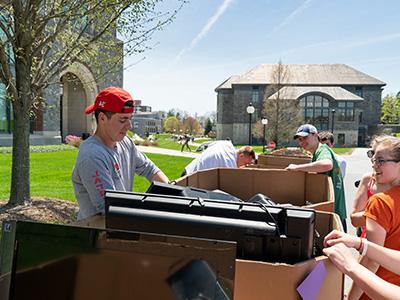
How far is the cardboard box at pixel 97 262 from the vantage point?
3.77ft

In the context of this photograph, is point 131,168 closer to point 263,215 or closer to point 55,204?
point 263,215

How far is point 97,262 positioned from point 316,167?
3231 millimetres

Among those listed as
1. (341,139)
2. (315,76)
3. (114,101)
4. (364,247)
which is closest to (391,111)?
(315,76)

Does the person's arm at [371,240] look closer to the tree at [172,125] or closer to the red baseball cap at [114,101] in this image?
the red baseball cap at [114,101]

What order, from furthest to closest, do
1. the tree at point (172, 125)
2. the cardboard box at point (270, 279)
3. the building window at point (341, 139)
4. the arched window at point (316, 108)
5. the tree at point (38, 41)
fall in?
the tree at point (172, 125) < the arched window at point (316, 108) < the building window at point (341, 139) < the tree at point (38, 41) < the cardboard box at point (270, 279)

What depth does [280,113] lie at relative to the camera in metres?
50.2

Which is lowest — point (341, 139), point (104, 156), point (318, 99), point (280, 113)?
point (341, 139)

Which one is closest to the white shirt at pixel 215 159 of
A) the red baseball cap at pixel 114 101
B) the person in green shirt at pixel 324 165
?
the person in green shirt at pixel 324 165

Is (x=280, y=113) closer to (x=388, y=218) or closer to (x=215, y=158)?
(x=215, y=158)

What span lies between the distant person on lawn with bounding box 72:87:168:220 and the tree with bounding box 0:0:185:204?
16.6 ft

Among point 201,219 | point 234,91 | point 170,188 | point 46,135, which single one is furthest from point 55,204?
point 234,91

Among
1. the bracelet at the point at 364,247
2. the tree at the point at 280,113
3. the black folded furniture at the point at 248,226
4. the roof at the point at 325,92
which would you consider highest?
the roof at the point at 325,92

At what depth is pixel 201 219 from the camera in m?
1.49

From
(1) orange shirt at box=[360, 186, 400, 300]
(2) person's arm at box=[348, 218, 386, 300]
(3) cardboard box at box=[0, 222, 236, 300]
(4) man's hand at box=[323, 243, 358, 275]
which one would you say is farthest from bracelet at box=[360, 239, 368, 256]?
(3) cardboard box at box=[0, 222, 236, 300]
